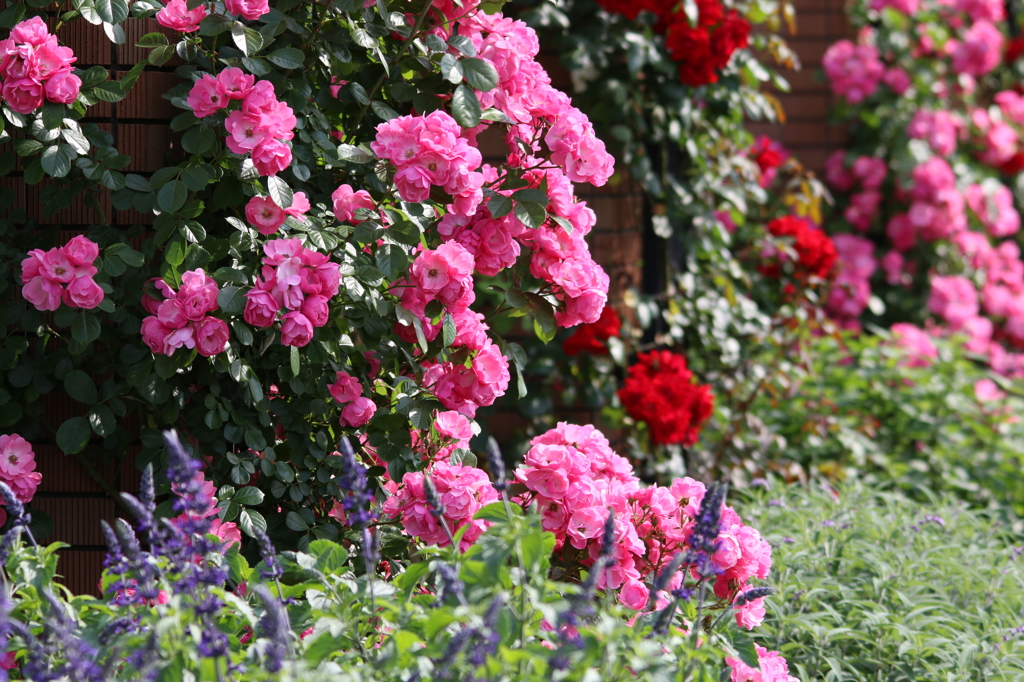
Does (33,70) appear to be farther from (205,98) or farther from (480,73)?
(480,73)

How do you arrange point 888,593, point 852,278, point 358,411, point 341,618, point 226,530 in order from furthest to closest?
point 852,278
point 888,593
point 358,411
point 226,530
point 341,618

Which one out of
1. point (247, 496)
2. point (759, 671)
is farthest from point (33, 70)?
point (759, 671)

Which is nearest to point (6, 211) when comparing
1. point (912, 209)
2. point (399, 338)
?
point (399, 338)

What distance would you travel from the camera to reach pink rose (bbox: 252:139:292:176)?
60.8 inches

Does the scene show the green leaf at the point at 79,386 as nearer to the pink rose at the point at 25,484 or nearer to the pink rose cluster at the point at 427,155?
the pink rose at the point at 25,484

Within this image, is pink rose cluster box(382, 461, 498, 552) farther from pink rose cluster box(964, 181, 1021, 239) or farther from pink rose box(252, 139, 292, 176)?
pink rose cluster box(964, 181, 1021, 239)

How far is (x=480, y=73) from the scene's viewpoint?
1644mm

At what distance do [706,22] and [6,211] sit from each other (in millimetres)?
1937

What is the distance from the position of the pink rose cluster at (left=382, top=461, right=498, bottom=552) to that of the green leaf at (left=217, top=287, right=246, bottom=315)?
1.31ft

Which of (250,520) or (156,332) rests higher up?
(156,332)

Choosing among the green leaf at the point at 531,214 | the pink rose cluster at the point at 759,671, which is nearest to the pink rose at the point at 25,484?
the green leaf at the point at 531,214

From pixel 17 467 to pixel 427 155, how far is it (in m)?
0.88

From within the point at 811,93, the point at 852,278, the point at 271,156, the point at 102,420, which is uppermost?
the point at 271,156

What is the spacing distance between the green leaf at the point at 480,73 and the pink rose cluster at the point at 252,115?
0.30 metres
